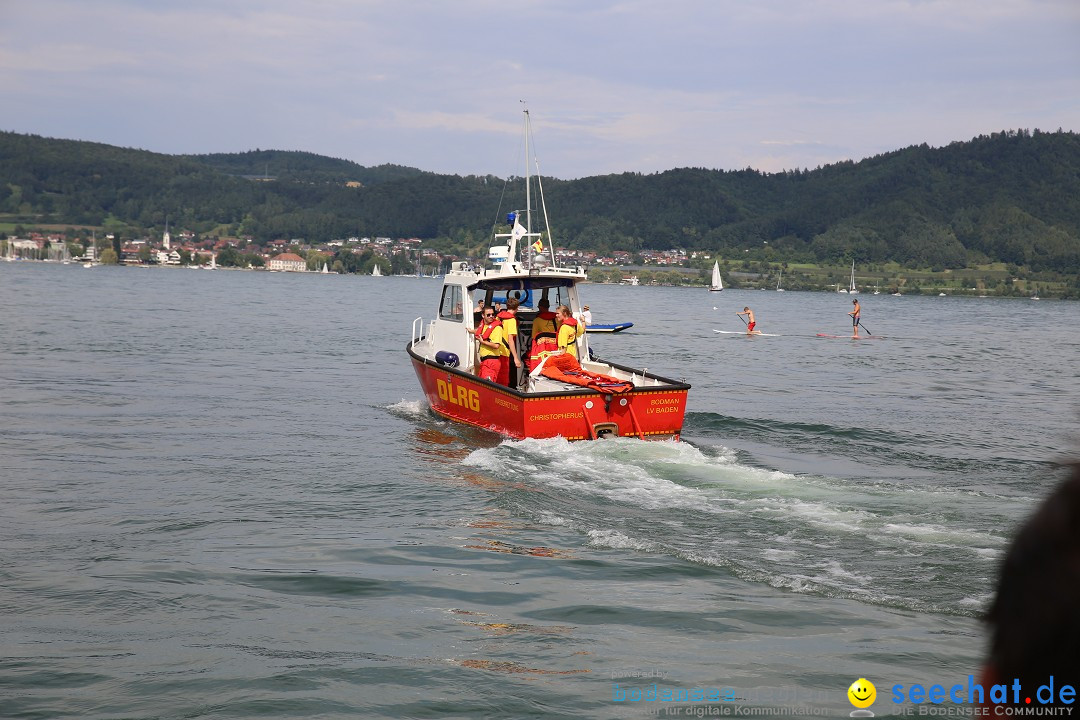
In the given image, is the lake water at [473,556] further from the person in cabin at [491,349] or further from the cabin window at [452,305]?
the cabin window at [452,305]

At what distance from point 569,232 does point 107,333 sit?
13783 cm

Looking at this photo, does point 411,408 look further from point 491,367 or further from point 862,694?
point 862,694

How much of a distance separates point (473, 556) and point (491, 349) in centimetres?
735

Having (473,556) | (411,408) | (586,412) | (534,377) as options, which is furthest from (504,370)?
(473,556)

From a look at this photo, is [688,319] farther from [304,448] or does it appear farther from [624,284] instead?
[624,284]

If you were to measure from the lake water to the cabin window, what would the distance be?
214cm

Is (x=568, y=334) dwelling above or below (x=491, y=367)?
above

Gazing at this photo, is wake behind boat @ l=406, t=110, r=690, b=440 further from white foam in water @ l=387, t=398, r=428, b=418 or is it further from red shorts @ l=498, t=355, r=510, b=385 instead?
white foam in water @ l=387, t=398, r=428, b=418

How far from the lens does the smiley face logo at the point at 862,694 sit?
20.2 ft

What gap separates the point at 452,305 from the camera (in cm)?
1930

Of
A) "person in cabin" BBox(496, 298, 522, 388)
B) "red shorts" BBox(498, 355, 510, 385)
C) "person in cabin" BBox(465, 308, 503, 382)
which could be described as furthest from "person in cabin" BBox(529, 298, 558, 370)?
"person in cabin" BBox(465, 308, 503, 382)

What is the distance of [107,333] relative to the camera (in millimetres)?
38781

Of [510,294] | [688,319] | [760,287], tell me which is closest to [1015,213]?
[760,287]

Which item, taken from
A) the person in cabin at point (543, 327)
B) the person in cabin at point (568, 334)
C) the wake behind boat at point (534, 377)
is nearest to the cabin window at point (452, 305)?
the wake behind boat at point (534, 377)
